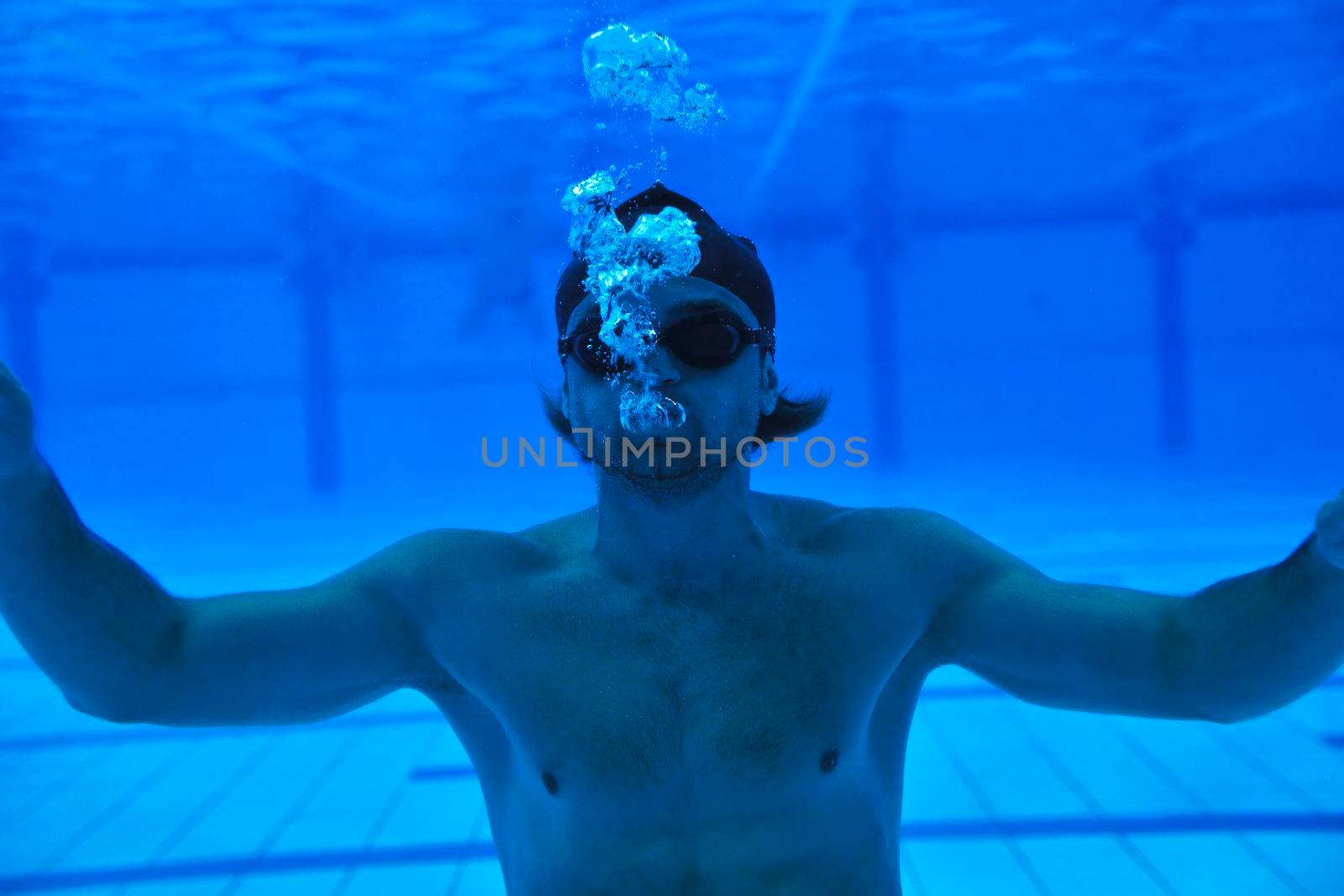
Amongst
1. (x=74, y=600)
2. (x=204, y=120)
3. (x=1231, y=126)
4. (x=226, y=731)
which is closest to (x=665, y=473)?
(x=74, y=600)

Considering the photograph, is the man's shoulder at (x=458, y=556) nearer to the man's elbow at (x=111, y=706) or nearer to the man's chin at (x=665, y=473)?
the man's chin at (x=665, y=473)

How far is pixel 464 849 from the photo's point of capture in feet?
11.3

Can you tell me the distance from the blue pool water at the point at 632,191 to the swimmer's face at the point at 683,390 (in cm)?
58

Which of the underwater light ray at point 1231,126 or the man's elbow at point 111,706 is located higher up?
the underwater light ray at point 1231,126

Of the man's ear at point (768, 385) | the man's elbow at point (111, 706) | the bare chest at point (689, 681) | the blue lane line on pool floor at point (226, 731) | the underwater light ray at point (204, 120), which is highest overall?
the underwater light ray at point (204, 120)

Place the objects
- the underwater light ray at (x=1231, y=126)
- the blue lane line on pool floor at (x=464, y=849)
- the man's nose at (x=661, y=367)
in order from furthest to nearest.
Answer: the underwater light ray at (x=1231, y=126) < the blue lane line on pool floor at (x=464, y=849) < the man's nose at (x=661, y=367)

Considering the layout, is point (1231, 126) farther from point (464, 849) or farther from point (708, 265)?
point (708, 265)

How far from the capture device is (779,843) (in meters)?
1.55

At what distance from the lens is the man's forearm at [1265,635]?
129 cm

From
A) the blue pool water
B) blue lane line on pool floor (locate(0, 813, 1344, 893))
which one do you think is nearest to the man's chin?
the blue pool water

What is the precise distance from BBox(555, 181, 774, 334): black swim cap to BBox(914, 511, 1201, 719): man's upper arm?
495mm

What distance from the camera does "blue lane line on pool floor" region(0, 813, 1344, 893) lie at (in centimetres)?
330

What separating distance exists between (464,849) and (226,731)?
2266 millimetres

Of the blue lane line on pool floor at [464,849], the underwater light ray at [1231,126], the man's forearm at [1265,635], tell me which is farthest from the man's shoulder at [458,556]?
the underwater light ray at [1231,126]
